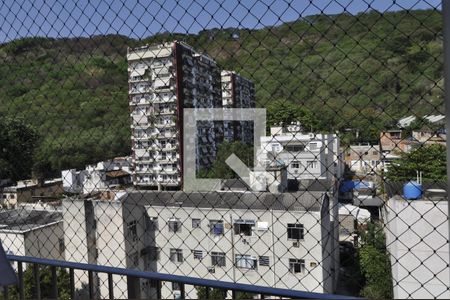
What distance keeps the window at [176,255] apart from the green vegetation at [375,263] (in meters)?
2.02

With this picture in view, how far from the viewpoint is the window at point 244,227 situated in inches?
172

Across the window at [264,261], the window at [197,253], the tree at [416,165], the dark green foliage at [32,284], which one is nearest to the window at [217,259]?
the window at [197,253]

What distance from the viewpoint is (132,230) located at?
4574 mm

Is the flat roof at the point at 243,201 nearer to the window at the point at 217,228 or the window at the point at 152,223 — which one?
Result: the window at the point at 217,228

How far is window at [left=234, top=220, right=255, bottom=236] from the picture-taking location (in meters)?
4.37

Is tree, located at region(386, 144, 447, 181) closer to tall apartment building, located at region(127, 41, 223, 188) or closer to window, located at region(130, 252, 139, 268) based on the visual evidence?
tall apartment building, located at region(127, 41, 223, 188)

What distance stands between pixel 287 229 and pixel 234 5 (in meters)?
3.25

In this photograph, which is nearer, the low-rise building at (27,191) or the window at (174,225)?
the window at (174,225)

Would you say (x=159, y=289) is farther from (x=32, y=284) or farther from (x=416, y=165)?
(x=416, y=165)

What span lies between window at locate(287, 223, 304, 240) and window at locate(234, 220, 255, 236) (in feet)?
1.64

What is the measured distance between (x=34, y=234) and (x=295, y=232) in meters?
2.77

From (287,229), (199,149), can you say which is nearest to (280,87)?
(287,229)

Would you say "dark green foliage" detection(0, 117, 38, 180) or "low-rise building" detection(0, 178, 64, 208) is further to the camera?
"low-rise building" detection(0, 178, 64, 208)

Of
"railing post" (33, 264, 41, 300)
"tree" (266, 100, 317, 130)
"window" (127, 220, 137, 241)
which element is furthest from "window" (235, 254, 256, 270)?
"railing post" (33, 264, 41, 300)
